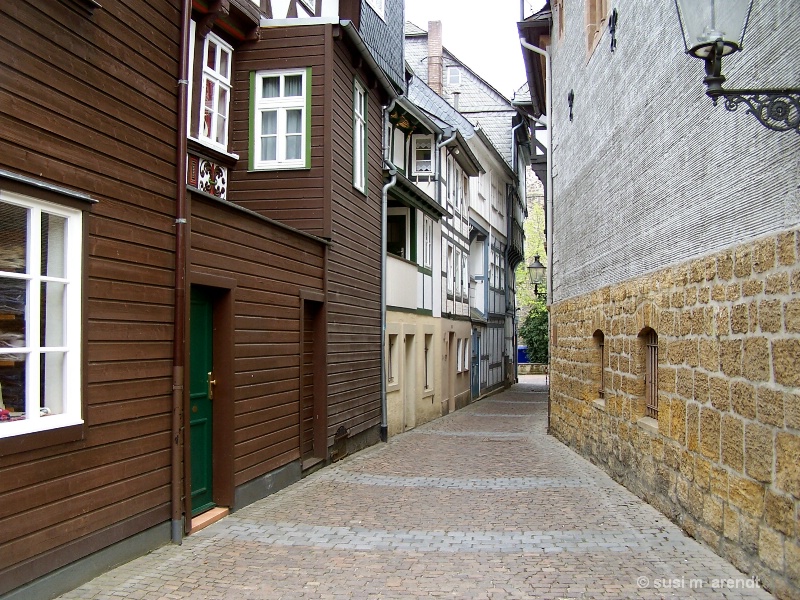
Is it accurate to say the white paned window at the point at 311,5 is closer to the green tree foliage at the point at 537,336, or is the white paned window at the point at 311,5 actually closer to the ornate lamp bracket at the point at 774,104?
the ornate lamp bracket at the point at 774,104

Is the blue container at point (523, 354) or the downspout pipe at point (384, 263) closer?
the downspout pipe at point (384, 263)

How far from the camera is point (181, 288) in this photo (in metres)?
7.05

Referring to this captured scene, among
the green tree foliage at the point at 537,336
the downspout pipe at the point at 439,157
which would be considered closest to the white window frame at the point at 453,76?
the downspout pipe at the point at 439,157

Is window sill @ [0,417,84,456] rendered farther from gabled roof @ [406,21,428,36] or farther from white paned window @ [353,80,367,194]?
gabled roof @ [406,21,428,36]

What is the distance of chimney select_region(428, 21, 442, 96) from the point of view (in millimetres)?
33062

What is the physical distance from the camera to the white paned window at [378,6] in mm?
14786

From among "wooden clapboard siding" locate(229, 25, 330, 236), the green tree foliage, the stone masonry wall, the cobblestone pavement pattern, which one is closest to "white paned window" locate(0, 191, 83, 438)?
the cobblestone pavement pattern

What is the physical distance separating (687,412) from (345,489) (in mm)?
4200

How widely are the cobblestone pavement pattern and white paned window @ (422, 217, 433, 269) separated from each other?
30.2 feet

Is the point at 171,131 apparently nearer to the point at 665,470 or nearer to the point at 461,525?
the point at 461,525

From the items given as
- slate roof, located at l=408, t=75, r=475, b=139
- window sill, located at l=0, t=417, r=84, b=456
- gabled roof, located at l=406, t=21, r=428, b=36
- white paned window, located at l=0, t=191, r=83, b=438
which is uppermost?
gabled roof, located at l=406, t=21, r=428, b=36

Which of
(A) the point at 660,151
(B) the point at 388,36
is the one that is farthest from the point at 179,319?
(B) the point at 388,36

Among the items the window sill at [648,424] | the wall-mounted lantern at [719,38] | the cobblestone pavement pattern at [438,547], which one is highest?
the wall-mounted lantern at [719,38]

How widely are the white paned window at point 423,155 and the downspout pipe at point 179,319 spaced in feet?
45.3
